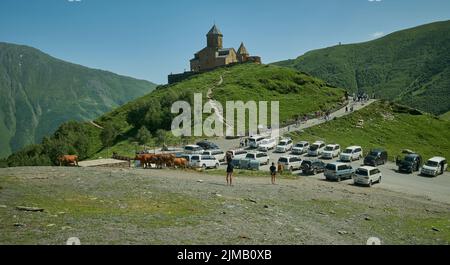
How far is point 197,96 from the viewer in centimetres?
10231

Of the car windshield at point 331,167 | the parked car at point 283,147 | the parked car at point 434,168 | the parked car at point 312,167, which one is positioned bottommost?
the parked car at point 434,168

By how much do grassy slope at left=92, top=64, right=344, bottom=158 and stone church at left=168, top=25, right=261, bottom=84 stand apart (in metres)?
14.0

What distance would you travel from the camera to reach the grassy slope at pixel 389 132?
73812 millimetres

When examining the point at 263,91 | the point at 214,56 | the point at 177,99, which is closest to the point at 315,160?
the point at 177,99

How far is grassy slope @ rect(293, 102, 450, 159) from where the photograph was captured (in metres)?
73.8

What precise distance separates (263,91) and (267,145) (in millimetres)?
53380

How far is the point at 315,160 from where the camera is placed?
4591 cm

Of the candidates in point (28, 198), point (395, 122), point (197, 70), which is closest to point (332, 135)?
point (395, 122)

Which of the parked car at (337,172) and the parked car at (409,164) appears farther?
the parked car at (409,164)

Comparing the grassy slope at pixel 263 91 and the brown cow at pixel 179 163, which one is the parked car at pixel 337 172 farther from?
the grassy slope at pixel 263 91

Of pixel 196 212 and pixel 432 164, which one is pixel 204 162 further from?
pixel 432 164

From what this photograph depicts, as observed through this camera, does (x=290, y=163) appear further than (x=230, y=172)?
Yes


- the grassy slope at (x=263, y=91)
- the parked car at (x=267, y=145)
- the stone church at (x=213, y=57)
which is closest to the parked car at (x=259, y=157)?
the parked car at (x=267, y=145)

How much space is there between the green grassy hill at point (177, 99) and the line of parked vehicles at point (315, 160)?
66.2 feet
